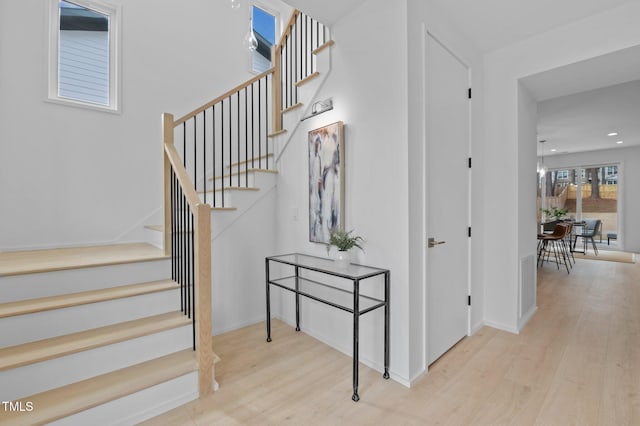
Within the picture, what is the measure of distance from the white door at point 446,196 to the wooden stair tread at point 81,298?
2.13m

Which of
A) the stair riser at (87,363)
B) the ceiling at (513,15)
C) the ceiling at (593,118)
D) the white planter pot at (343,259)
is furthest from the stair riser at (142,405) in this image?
the ceiling at (593,118)

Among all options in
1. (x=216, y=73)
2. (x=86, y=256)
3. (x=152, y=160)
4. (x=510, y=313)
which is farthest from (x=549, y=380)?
(x=216, y=73)

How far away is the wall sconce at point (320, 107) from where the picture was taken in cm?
273

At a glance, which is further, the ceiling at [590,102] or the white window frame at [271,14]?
the white window frame at [271,14]

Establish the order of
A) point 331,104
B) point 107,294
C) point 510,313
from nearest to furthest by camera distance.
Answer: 1. point 107,294
2. point 331,104
3. point 510,313

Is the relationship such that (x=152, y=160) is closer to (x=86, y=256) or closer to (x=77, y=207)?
(x=77, y=207)

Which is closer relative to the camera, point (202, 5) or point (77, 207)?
point (77, 207)

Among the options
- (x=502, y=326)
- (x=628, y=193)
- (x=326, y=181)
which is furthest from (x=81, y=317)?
(x=628, y=193)

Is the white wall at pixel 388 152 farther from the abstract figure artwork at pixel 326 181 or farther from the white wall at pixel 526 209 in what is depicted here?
the white wall at pixel 526 209

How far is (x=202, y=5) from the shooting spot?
3.98 metres

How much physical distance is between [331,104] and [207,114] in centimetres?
210

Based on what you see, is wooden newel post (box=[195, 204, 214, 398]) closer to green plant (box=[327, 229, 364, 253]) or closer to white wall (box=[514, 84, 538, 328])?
green plant (box=[327, 229, 364, 253])

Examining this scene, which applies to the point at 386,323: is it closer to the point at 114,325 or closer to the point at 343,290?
the point at 343,290

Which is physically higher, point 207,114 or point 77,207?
point 207,114
